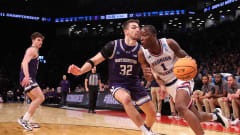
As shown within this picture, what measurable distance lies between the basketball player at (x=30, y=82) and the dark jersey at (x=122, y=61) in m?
2.63

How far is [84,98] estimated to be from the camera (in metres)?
15.0

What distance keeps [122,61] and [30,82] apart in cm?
295

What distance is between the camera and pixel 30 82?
6.32 metres

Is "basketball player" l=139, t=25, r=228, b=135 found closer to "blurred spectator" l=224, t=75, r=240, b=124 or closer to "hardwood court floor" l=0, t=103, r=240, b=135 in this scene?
"hardwood court floor" l=0, t=103, r=240, b=135

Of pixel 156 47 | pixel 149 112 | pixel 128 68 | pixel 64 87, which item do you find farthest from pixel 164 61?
pixel 64 87

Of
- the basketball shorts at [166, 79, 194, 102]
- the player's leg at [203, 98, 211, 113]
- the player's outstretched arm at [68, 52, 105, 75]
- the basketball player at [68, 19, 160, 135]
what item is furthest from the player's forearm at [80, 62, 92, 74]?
the player's leg at [203, 98, 211, 113]

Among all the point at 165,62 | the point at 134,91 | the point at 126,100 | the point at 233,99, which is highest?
the point at 165,62

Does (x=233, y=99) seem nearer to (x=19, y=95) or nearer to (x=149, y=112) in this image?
(x=149, y=112)

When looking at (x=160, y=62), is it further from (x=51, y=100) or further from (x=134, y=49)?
(x=51, y=100)

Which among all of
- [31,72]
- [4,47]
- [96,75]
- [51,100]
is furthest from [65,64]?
[31,72]

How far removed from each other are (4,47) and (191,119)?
31749 mm

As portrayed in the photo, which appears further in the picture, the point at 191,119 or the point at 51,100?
the point at 51,100

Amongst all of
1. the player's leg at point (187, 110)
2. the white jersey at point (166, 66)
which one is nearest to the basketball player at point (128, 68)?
the white jersey at point (166, 66)

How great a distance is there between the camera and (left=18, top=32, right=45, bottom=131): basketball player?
240 inches
